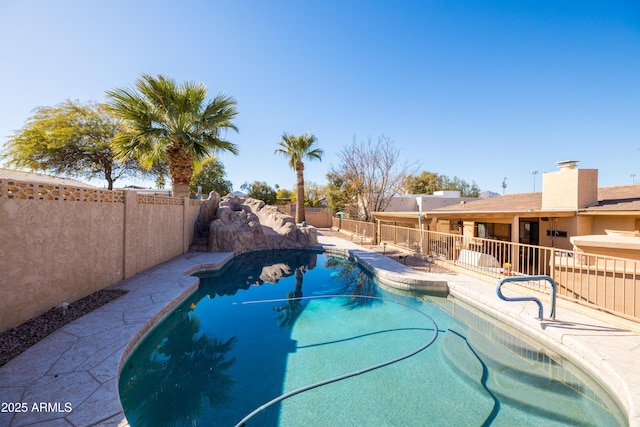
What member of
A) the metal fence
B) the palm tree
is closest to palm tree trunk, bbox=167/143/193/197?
the palm tree

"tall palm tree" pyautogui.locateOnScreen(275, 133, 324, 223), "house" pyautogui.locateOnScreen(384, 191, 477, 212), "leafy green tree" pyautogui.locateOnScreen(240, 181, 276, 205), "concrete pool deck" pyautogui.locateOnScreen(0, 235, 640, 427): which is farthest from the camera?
"leafy green tree" pyautogui.locateOnScreen(240, 181, 276, 205)

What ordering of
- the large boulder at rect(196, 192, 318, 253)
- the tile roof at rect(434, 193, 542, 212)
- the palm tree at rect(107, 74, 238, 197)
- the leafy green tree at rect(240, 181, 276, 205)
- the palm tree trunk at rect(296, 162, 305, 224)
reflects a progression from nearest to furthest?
the palm tree at rect(107, 74, 238, 197)
the tile roof at rect(434, 193, 542, 212)
the large boulder at rect(196, 192, 318, 253)
the palm tree trunk at rect(296, 162, 305, 224)
the leafy green tree at rect(240, 181, 276, 205)

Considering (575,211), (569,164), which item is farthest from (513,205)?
(575,211)

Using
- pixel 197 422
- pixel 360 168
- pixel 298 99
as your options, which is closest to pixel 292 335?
pixel 197 422

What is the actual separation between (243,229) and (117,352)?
10.8 m

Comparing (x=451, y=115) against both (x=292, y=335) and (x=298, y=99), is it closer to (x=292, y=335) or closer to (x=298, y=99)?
(x=298, y=99)

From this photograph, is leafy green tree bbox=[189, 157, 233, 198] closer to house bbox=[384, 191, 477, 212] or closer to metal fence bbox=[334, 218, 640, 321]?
house bbox=[384, 191, 477, 212]

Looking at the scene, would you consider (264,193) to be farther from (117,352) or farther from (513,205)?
(117,352)

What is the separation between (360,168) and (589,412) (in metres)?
20.4

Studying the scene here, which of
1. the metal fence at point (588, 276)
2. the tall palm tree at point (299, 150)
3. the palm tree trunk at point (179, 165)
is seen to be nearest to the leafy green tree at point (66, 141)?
the palm tree trunk at point (179, 165)

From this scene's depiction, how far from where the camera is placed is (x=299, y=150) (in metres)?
20.3

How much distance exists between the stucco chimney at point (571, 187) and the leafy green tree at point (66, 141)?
2142 centimetres

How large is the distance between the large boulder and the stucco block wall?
15.2 ft

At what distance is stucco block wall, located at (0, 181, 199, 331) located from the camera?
405 cm
